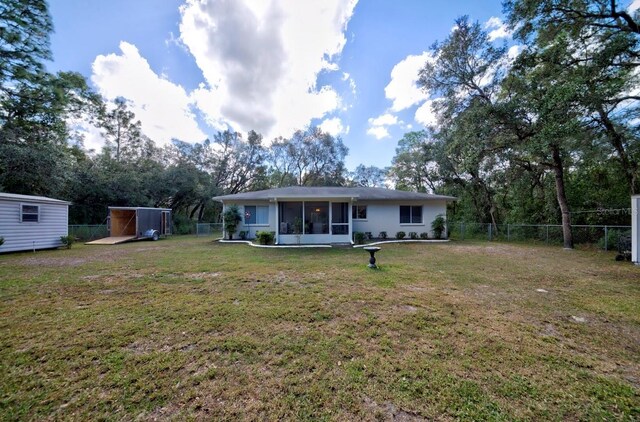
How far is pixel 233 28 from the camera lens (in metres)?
10.2

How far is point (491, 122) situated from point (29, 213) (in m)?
20.0

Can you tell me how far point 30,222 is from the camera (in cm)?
973

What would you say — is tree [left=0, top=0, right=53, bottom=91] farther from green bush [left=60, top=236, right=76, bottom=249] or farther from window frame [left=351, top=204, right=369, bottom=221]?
window frame [left=351, top=204, right=369, bottom=221]

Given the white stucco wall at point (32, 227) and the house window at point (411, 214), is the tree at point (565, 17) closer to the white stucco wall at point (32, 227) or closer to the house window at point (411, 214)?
the house window at point (411, 214)

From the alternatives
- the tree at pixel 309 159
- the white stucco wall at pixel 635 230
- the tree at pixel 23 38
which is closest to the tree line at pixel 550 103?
the white stucco wall at pixel 635 230

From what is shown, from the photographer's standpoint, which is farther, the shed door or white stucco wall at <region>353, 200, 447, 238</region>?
the shed door

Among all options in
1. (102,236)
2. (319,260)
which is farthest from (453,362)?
(102,236)

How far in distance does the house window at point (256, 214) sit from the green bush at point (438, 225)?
961cm

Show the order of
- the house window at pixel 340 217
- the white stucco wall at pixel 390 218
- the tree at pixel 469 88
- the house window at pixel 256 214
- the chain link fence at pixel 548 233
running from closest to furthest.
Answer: the chain link fence at pixel 548 233 → the tree at pixel 469 88 → the house window at pixel 340 217 → the house window at pixel 256 214 → the white stucco wall at pixel 390 218

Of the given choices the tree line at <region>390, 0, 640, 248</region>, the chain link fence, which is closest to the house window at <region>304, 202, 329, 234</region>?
the tree line at <region>390, 0, 640, 248</region>

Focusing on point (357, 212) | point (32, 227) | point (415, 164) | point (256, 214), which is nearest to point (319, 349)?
point (256, 214)

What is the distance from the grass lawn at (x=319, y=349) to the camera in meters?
1.86

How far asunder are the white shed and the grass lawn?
6.33 metres

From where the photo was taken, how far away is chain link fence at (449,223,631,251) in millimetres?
9912
